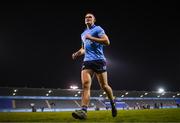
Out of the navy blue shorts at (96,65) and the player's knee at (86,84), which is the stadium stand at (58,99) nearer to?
the navy blue shorts at (96,65)

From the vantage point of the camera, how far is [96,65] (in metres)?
6.98

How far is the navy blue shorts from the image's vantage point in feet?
22.9

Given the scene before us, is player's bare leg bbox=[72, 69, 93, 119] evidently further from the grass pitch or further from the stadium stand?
the stadium stand

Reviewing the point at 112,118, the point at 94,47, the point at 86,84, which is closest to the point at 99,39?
the point at 94,47

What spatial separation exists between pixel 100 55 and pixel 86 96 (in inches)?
44.1

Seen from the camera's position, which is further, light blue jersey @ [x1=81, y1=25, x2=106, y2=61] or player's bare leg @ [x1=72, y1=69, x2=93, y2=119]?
light blue jersey @ [x1=81, y1=25, x2=106, y2=61]

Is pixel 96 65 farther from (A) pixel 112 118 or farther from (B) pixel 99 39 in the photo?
(A) pixel 112 118

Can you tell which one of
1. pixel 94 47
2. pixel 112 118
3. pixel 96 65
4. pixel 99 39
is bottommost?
pixel 112 118

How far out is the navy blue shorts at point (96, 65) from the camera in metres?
6.96

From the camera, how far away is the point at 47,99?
7862 centimetres

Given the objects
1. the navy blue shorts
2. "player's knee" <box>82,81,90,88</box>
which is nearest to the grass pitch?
"player's knee" <box>82,81,90,88</box>

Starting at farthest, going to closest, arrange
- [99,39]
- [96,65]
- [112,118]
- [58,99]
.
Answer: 1. [58,99]
2. [112,118]
3. [96,65]
4. [99,39]

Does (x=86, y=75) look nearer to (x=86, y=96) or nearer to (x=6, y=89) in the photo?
(x=86, y=96)

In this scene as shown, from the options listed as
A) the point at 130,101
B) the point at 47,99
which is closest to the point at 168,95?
the point at 130,101
